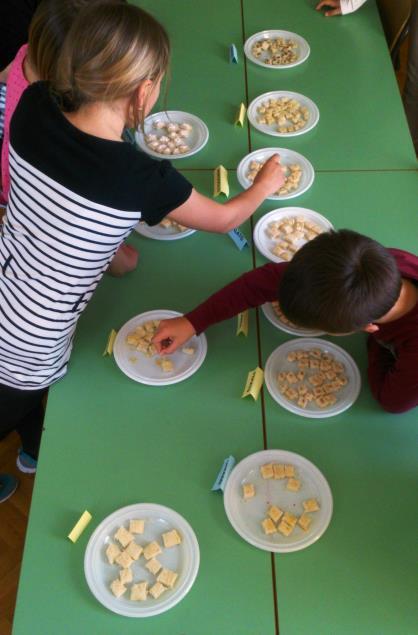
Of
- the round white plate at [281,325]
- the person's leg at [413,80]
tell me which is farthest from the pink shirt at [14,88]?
the person's leg at [413,80]

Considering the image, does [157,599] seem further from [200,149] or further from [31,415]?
[200,149]

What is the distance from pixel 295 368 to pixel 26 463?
119cm

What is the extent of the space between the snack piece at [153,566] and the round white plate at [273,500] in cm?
17

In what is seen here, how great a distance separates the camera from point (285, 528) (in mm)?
1103

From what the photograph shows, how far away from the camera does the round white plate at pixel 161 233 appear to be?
1618 mm

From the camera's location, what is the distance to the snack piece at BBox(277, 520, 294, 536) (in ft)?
3.60

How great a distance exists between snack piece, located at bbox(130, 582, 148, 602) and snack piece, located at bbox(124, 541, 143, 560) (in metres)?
0.05

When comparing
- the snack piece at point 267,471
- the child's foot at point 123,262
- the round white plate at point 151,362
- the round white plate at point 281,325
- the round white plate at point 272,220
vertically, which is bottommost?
the snack piece at point 267,471

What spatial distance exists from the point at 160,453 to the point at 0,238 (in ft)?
2.22

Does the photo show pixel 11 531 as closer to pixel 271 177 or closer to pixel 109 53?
pixel 271 177

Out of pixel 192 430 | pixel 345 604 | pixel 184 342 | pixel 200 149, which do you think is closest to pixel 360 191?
pixel 200 149

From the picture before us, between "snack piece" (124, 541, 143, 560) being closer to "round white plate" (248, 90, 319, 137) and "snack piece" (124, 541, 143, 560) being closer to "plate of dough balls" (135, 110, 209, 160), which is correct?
"plate of dough balls" (135, 110, 209, 160)

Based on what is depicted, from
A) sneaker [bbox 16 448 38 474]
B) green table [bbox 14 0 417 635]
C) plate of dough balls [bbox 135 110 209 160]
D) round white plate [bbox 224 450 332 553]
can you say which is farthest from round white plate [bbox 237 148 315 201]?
sneaker [bbox 16 448 38 474]

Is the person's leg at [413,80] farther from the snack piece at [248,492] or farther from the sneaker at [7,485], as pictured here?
the sneaker at [7,485]
